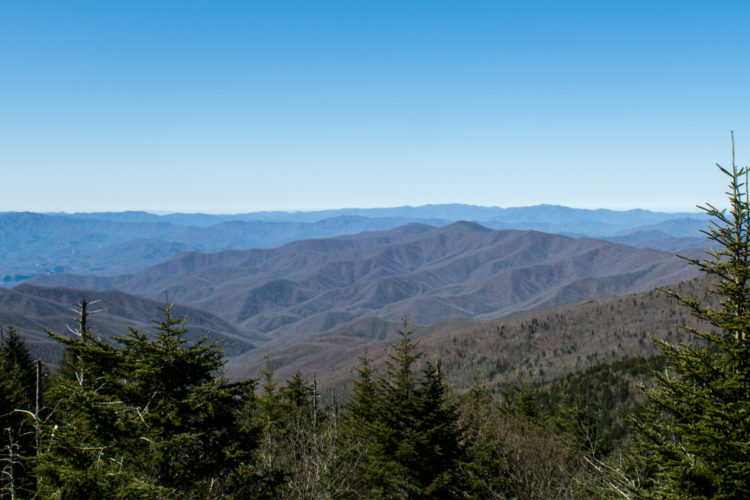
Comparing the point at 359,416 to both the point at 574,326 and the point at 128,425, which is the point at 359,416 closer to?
the point at 128,425

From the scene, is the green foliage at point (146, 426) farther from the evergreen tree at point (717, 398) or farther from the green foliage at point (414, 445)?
the evergreen tree at point (717, 398)

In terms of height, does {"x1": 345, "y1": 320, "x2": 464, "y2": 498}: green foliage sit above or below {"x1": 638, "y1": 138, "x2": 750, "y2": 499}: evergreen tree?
below

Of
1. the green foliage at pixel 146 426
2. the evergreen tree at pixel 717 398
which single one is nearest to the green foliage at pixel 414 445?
the green foliage at pixel 146 426

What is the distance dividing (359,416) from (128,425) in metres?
16.9

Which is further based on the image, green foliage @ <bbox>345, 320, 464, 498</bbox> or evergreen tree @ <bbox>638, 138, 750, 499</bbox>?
green foliage @ <bbox>345, 320, 464, 498</bbox>

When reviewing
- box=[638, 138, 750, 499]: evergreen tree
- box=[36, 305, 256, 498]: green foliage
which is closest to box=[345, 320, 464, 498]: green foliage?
box=[36, 305, 256, 498]: green foliage

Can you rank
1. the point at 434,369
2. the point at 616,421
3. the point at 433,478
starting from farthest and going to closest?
the point at 616,421 → the point at 434,369 → the point at 433,478

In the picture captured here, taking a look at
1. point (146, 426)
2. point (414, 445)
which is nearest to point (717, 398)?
point (414, 445)

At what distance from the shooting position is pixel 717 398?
8.12 m

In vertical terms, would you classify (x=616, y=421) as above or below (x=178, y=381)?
below

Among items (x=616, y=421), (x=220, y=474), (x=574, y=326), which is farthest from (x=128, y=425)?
(x=574, y=326)

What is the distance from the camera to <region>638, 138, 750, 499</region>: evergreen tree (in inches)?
300

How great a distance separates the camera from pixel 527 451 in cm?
2480

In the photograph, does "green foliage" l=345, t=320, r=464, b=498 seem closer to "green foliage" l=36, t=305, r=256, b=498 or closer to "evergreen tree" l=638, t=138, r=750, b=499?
"green foliage" l=36, t=305, r=256, b=498
